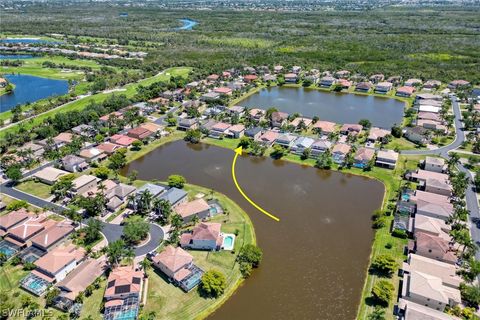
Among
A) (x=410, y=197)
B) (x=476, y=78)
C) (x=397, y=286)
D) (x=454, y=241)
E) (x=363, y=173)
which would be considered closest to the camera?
(x=397, y=286)

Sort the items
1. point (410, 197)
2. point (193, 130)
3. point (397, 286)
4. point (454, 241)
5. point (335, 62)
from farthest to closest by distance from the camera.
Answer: point (335, 62) < point (193, 130) < point (410, 197) < point (454, 241) < point (397, 286)

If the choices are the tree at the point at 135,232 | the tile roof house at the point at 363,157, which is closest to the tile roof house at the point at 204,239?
the tree at the point at 135,232

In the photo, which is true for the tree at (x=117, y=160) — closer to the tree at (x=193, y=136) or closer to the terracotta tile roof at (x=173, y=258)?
the tree at (x=193, y=136)

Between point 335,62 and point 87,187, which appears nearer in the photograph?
point 87,187

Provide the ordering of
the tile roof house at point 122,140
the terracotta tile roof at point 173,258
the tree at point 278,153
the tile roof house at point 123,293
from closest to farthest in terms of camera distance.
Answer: the tile roof house at point 123,293 < the terracotta tile roof at point 173,258 < the tree at point 278,153 < the tile roof house at point 122,140

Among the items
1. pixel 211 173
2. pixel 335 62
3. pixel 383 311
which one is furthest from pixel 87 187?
pixel 335 62

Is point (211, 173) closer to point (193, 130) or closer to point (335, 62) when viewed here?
point (193, 130)

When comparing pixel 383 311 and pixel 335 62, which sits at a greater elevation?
pixel 335 62
